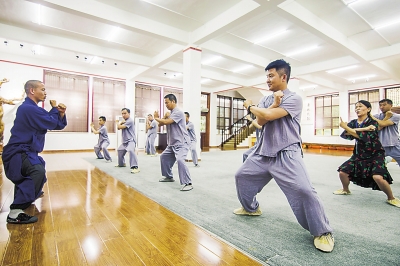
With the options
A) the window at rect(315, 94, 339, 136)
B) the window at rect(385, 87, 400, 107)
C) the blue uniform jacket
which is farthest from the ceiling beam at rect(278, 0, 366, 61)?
the window at rect(315, 94, 339, 136)

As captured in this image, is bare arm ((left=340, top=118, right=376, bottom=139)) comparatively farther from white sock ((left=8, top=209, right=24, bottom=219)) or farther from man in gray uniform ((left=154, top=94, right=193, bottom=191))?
white sock ((left=8, top=209, right=24, bottom=219))

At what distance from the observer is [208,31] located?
230 inches

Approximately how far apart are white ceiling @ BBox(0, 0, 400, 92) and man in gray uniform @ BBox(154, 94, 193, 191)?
2.75 meters

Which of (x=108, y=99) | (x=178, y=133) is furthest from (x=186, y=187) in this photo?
(x=108, y=99)

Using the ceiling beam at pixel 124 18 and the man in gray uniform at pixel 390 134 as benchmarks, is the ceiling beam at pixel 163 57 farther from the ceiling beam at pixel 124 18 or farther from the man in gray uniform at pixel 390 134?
the man in gray uniform at pixel 390 134

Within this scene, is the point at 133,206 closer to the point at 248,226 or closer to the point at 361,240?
the point at 248,226

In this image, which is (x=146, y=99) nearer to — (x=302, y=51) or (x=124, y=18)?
(x=124, y=18)

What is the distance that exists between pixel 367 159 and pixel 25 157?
3664 mm

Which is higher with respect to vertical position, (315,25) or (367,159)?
(315,25)

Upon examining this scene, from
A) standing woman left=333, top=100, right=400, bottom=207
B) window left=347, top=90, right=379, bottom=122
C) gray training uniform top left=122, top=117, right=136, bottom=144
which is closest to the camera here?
standing woman left=333, top=100, right=400, bottom=207

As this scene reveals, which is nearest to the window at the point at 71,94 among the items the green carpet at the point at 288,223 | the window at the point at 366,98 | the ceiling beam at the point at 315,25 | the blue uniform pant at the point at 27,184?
the green carpet at the point at 288,223

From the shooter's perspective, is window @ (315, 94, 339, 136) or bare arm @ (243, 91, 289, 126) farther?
window @ (315, 94, 339, 136)

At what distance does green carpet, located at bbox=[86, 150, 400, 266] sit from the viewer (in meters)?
1.50

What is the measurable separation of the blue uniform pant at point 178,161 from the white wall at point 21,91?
7342 millimetres
